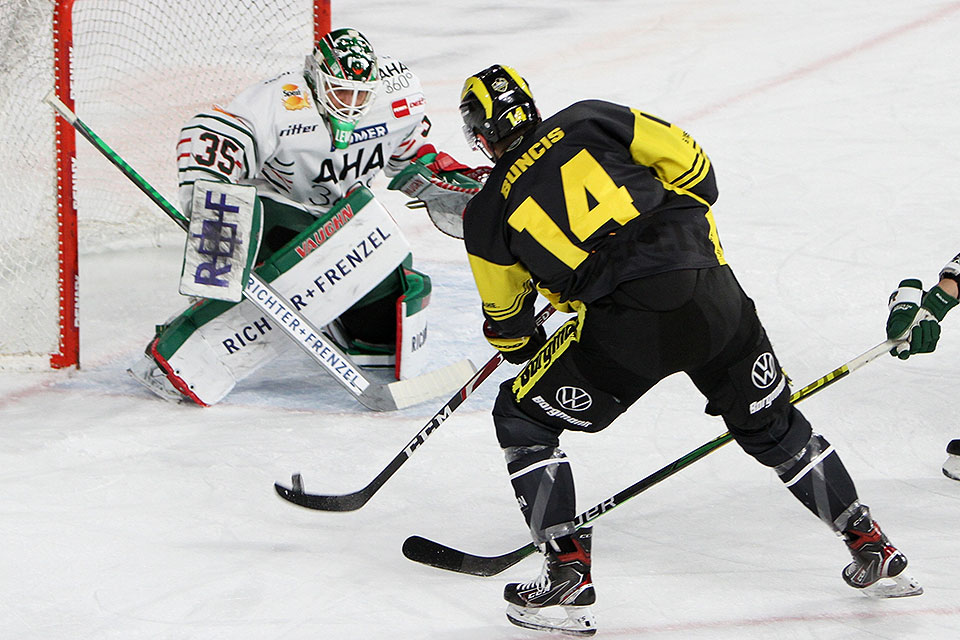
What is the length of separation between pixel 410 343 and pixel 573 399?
1.26 metres

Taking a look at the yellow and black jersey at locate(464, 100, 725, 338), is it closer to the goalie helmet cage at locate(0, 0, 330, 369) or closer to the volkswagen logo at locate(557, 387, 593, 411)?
the volkswagen logo at locate(557, 387, 593, 411)

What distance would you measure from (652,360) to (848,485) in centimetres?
46

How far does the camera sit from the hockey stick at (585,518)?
2.36m

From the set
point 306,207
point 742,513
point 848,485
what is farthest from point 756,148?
point 848,485

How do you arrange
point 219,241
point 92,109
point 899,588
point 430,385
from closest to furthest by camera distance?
point 899,588 → point 219,241 → point 430,385 → point 92,109

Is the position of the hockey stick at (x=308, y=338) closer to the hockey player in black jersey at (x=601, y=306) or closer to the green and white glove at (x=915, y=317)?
the hockey player in black jersey at (x=601, y=306)

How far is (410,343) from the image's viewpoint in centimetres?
336

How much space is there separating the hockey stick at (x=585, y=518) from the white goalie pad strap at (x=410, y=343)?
93cm

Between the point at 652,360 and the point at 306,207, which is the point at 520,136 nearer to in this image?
the point at 652,360

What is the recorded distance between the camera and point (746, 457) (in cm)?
296

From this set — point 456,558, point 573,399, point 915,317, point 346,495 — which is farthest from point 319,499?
point 915,317

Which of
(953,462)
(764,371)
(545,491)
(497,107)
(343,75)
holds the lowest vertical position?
(953,462)

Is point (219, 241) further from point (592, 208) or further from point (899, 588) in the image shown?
point (899, 588)

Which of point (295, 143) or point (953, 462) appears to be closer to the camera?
point (953, 462)
